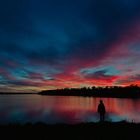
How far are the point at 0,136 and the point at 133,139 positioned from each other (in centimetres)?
940

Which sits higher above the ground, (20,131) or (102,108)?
(102,108)

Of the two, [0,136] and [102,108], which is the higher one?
[102,108]

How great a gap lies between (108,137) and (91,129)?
2758 millimetres

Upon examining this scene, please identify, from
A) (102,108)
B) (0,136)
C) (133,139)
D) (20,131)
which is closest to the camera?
(133,139)

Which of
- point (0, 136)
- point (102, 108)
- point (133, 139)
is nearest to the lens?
point (133, 139)

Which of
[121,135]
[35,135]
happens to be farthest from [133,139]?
[35,135]

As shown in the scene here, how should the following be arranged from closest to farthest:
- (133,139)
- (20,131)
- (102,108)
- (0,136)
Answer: (133,139) < (0,136) < (20,131) < (102,108)

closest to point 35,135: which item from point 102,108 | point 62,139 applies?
point 62,139

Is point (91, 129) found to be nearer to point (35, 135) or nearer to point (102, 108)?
point (35, 135)

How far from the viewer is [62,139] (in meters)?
13.0

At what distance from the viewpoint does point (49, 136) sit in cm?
1376

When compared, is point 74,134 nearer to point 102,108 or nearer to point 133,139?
point 133,139

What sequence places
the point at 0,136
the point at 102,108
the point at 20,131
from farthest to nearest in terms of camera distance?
the point at 102,108 < the point at 20,131 < the point at 0,136

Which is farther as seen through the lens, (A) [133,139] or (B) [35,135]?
(B) [35,135]
